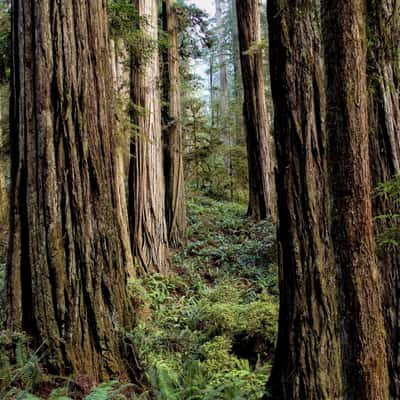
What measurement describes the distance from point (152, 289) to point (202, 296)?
877 mm

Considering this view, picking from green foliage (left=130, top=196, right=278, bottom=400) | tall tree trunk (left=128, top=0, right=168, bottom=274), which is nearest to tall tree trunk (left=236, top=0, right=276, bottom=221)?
green foliage (left=130, top=196, right=278, bottom=400)

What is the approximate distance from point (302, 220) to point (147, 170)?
16.5 feet

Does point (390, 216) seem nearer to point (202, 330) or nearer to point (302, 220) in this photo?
point (302, 220)

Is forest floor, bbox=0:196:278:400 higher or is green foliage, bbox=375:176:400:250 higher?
green foliage, bbox=375:176:400:250

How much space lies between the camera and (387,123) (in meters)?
2.65

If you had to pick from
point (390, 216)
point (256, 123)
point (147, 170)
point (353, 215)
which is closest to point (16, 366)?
point (353, 215)

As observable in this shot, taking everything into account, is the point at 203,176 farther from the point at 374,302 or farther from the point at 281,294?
the point at 374,302

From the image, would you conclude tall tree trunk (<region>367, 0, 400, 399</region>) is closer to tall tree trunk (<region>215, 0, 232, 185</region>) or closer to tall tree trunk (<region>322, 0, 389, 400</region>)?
tall tree trunk (<region>322, 0, 389, 400</region>)

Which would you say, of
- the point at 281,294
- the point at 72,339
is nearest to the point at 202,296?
the point at 281,294

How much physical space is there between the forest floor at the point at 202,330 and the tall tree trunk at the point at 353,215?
163 cm

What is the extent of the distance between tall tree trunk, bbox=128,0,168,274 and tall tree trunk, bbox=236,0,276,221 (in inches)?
169

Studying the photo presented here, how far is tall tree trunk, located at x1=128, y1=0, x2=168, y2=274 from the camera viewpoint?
312 inches

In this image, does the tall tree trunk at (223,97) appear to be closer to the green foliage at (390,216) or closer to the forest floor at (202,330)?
the forest floor at (202,330)

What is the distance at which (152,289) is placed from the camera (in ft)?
23.9
